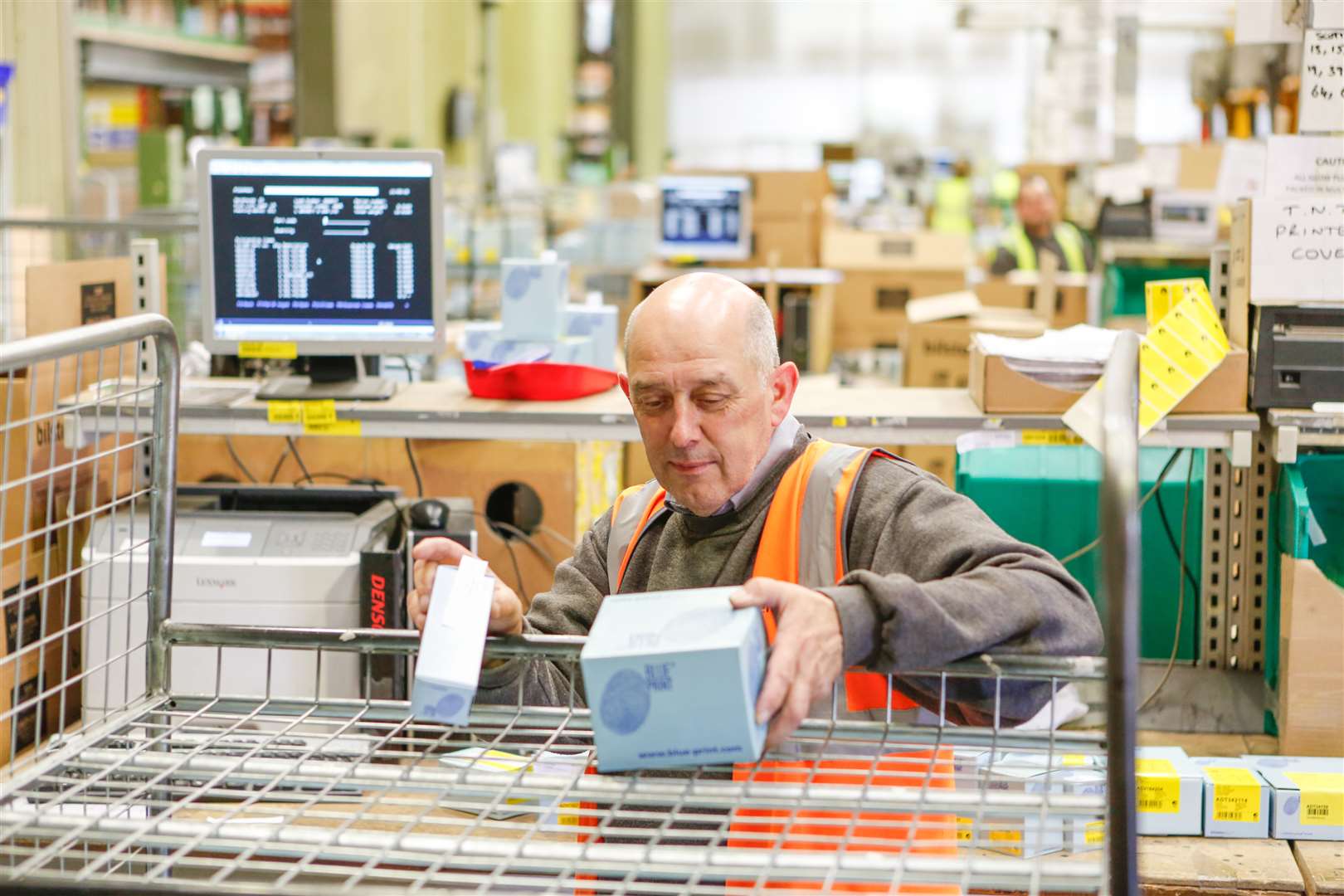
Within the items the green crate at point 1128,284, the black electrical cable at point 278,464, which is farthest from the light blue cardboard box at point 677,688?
the green crate at point 1128,284

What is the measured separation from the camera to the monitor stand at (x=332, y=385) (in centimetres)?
337

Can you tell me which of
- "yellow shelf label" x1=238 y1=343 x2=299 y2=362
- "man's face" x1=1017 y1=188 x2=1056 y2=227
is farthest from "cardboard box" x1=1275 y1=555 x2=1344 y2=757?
"man's face" x1=1017 y1=188 x2=1056 y2=227

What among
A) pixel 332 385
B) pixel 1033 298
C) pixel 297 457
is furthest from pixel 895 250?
pixel 332 385

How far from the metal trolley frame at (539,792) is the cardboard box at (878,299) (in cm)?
588

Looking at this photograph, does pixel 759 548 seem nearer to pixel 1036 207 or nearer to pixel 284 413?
pixel 284 413

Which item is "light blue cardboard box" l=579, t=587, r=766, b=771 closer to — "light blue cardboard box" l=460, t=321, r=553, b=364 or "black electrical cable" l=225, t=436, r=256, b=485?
"light blue cardboard box" l=460, t=321, r=553, b=364

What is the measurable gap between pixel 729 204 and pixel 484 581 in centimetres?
624

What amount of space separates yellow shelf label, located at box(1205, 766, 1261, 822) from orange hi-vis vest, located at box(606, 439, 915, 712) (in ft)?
3.68

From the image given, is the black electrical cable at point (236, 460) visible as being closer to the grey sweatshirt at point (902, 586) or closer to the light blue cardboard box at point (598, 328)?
the light blue cardboard box at point (598, 328)

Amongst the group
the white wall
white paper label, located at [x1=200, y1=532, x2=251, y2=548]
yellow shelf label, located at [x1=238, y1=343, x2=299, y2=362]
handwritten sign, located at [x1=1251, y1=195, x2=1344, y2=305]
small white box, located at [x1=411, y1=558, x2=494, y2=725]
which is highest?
the white wall

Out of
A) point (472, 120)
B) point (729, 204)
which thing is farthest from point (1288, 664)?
point (472, 120)

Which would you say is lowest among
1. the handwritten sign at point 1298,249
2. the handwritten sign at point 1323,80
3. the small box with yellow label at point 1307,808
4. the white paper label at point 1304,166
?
the small box with yellow label at point 1307,808

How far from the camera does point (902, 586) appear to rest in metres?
1.46

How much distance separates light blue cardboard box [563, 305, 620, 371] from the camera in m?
3.71
